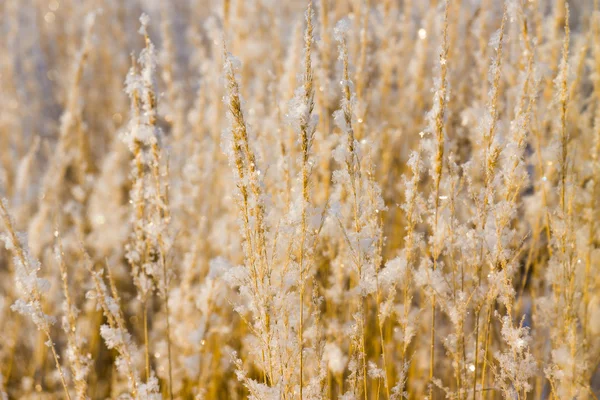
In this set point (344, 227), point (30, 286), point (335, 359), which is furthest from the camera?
point (335, 359)

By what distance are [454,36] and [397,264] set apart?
1204 millimetres

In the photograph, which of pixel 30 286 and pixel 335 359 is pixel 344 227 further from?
pixel 30 286

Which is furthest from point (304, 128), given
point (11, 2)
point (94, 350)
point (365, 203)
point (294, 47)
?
point (11, 2)

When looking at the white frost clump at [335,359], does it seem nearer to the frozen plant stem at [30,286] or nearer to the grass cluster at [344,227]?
the grass cluster at [344,227]

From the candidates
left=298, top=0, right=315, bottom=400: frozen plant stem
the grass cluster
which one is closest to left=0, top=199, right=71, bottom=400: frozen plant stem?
the grass cluster

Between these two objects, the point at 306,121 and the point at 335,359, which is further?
the point at 335,359

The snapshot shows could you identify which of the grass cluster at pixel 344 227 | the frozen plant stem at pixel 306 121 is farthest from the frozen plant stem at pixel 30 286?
the frozen plant stem at pixel 306 121

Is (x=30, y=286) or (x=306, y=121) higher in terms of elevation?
(x=306, y=121)

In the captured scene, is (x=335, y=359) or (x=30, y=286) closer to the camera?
(x=30, y=286)

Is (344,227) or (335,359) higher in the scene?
(344,227)

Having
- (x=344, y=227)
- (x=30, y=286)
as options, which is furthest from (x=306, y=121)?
(x=30, y=286)

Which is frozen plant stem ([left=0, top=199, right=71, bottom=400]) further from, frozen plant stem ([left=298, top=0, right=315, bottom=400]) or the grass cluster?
frozen plant stem ([left=298, top=0, right=315, bottom=400])

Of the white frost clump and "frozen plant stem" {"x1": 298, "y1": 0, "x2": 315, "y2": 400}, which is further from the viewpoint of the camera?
the white frost clump

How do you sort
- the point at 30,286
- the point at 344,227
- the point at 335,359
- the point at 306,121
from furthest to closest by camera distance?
the point at 335,359 < the point at 344,227 < the point at 30,286 < the point at 306,121
